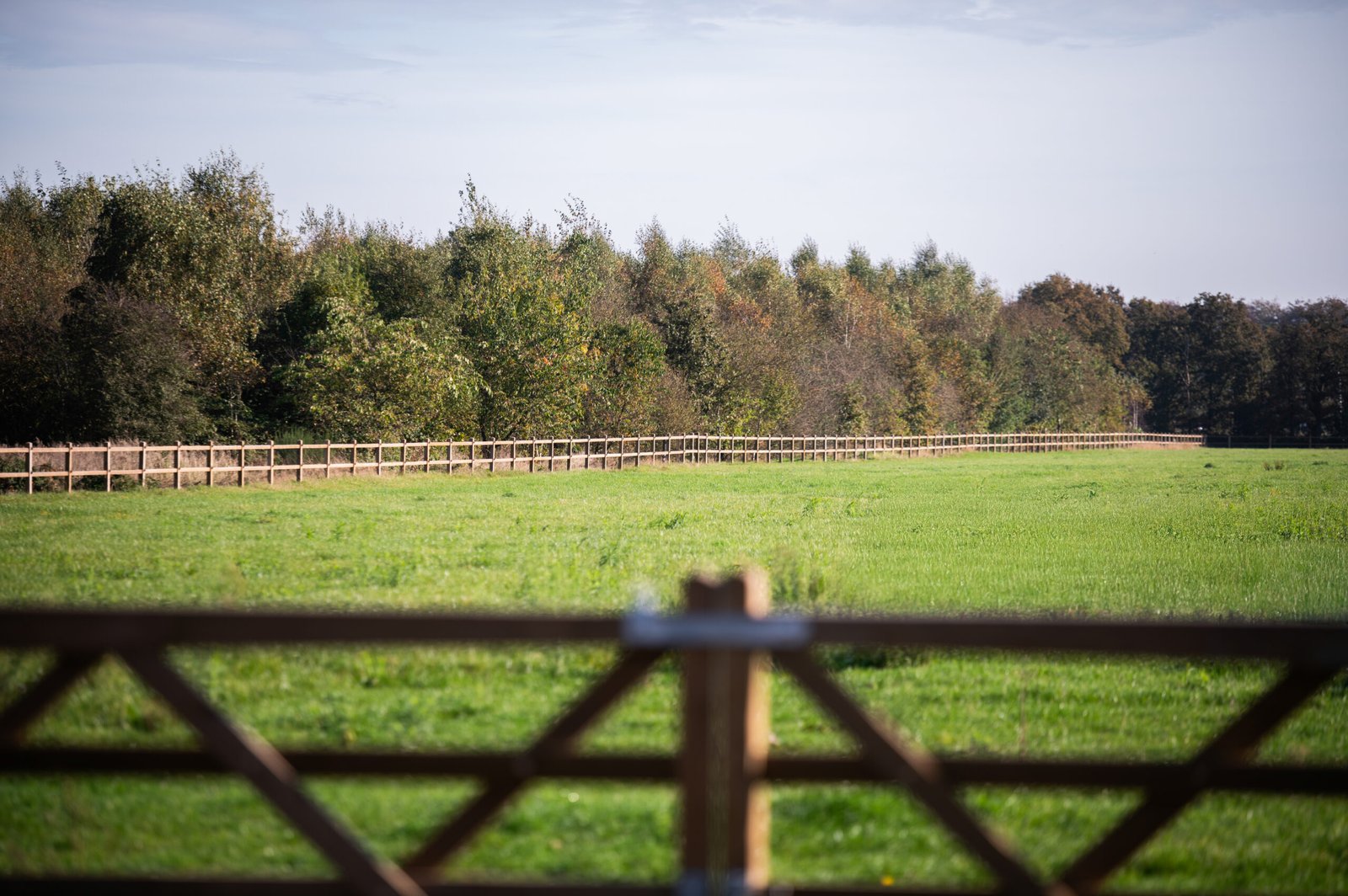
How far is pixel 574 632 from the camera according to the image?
4137 mm

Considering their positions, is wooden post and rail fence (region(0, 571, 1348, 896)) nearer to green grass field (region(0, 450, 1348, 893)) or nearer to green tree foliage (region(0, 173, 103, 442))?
green grass field (region(0, 450, 1348, 893))

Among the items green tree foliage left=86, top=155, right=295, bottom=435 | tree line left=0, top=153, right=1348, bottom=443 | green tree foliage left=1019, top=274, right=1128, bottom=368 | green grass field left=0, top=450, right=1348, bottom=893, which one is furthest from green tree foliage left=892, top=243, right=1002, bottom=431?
green grass field left=0, top=450, right=1348, bottom=893

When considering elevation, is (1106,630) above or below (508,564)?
above

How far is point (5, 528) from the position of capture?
22.4m

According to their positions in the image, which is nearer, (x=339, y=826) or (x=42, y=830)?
(x=339, y=826)

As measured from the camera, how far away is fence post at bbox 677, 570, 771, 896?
402 centimetres

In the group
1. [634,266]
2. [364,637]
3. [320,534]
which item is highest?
[634,266]

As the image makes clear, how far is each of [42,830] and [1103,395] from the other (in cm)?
12079

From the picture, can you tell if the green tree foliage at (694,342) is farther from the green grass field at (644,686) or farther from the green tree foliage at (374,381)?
the green grass field at (644,686)

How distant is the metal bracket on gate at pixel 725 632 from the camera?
4.02 meters

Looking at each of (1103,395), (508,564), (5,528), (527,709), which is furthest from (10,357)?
(1103,395)

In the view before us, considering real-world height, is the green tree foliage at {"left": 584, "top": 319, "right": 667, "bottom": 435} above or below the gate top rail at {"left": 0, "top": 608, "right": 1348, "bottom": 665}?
above

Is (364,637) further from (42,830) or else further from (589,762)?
(42,830)

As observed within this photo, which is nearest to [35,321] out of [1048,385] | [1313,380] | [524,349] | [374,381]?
[374,381]
